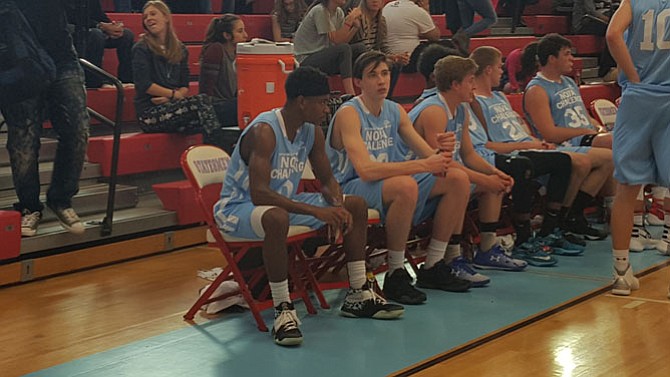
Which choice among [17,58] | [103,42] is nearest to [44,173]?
[17,58]

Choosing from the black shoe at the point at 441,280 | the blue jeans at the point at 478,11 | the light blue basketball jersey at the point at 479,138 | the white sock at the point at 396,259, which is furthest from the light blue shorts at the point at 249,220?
the blue jeans at the point at 478,11

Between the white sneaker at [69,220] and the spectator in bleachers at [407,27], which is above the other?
the spectator in bleachers at [407,27]

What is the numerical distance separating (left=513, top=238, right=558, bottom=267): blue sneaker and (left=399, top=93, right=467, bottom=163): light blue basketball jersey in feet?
2.68

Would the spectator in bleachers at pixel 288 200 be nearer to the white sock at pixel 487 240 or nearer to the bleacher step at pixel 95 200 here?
the white sock at pixel 487 240

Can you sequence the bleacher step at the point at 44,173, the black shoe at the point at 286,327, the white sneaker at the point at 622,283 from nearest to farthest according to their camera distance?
the black shoe at the point at 286,327 → the white sneaker at the point at 622,283 → the bleacher step at the point at 44,173

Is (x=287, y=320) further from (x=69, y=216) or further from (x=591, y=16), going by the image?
(x=591, y=16)

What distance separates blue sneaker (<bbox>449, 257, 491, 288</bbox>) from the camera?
5.69 metres

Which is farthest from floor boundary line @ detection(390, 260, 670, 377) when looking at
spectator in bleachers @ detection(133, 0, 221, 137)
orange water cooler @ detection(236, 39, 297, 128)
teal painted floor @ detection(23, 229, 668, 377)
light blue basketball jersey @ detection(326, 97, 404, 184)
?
spectator in bleachers @ detection(133, 0, 221, 137)

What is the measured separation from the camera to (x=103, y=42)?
7.88 m

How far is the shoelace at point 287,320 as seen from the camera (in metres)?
4.52

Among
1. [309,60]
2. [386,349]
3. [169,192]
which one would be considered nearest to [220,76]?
[309,60]

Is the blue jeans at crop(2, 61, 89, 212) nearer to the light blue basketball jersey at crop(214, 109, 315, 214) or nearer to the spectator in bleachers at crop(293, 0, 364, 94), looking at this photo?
the light blue basketball jersey at crop(214, 109, 315, 214)

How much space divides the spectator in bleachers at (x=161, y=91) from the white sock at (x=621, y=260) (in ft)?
10.0

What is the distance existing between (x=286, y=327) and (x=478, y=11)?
6.88 meters
